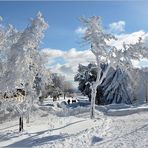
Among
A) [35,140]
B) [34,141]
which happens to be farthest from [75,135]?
[34,141]

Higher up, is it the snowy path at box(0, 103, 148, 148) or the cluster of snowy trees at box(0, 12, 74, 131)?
the cluster of snowy trees at box(0, 12, 74, 131)

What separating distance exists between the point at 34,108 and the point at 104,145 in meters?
7.53

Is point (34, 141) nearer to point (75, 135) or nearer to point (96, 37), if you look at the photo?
point (75, 135)

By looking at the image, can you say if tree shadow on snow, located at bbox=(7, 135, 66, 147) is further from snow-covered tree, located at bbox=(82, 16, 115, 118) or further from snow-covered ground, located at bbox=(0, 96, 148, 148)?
snow-covered tree, located at bbox=(82, 16, 115, 118)

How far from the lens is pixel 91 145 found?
66.1 feet

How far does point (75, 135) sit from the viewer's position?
22.0 metres

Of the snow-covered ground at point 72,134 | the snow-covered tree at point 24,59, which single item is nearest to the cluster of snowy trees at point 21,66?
the snow-covered tree at point 24,59

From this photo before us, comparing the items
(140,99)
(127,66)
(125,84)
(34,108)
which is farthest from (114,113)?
(140,99)

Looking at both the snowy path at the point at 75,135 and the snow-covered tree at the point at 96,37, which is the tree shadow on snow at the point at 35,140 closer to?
the snowy path at the point at 75,135

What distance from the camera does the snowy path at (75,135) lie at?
20125mm

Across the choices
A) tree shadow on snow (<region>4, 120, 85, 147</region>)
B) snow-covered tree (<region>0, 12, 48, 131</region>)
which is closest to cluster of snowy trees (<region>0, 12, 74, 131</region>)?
snow-covered tree (<region>0, 12, 48, 131</region>)

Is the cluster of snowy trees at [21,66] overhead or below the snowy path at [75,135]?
overhead

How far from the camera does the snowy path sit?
2012 centimetres

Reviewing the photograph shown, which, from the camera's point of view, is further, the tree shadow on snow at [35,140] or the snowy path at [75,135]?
the tree shadow on snow at [35,140]
